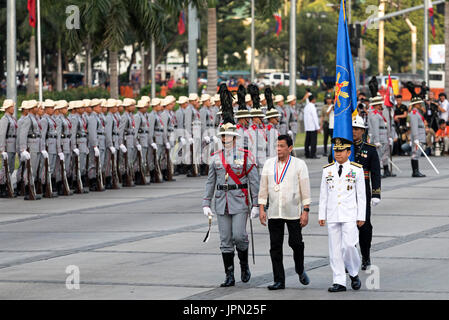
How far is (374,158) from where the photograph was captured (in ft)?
42.9

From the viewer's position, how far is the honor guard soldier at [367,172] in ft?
41.9

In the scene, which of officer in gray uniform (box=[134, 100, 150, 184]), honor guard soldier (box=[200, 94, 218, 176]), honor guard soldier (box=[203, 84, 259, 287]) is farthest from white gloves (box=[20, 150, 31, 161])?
honor guard soldier (box=[203, 84, 259, 287])

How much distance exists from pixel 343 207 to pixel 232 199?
1.28 meters

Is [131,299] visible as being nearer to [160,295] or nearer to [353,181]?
[160,295]

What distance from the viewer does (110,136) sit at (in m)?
24.1

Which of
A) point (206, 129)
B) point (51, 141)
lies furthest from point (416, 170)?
point (51, 141)

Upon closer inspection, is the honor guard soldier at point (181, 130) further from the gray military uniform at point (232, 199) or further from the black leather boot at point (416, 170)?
the gray military uniform at point (232, 199)

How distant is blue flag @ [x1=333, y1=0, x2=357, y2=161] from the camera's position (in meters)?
13.2

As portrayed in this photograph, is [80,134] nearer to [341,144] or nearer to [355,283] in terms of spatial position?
[341,144]

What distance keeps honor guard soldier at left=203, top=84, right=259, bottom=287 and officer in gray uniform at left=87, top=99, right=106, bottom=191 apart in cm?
1140

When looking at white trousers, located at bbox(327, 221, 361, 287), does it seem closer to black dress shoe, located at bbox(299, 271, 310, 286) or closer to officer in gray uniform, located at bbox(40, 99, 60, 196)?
black dress shoe, located at bbox(299, 271, 310, 286)

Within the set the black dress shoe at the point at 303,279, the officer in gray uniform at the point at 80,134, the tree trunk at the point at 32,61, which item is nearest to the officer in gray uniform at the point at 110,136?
the officer in gray uniform at the point at 80,134

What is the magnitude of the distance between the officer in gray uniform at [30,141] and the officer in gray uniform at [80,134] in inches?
43.7

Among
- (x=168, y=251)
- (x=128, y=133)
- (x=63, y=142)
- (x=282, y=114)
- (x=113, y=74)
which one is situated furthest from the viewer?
(x=113, y=74)
